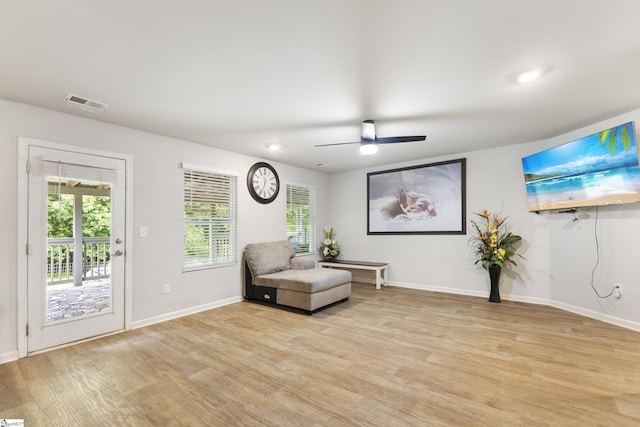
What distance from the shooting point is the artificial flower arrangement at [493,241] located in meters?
4.25

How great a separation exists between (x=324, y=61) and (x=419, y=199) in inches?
150

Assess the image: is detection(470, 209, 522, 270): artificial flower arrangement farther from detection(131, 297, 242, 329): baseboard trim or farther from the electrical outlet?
detection(131, 297, 242, 329): baseboard trim

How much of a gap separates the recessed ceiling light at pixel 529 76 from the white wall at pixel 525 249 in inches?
72.4

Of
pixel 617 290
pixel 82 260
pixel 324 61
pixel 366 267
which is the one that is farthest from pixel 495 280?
pixel 82 260

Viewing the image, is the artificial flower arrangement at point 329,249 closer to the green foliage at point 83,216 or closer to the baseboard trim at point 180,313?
the baseboard trim at point 180,313

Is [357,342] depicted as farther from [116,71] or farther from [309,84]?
[116,71]

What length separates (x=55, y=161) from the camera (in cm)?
291

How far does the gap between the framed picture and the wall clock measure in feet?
6.59

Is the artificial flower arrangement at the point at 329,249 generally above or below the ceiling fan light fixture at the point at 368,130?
below

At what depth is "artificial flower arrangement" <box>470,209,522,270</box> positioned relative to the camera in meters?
4.25

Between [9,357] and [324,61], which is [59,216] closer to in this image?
[9,357]

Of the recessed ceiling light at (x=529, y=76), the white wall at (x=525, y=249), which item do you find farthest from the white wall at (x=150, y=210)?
the recessed ceiling light at (x=529, y=76)

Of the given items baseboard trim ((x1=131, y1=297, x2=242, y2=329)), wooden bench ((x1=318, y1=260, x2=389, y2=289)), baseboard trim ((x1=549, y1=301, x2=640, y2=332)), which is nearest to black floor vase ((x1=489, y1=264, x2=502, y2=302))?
baseboard trim ((x1=549, y1=301, x2=640, y2=332))

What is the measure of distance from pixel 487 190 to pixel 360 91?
3250 mm
